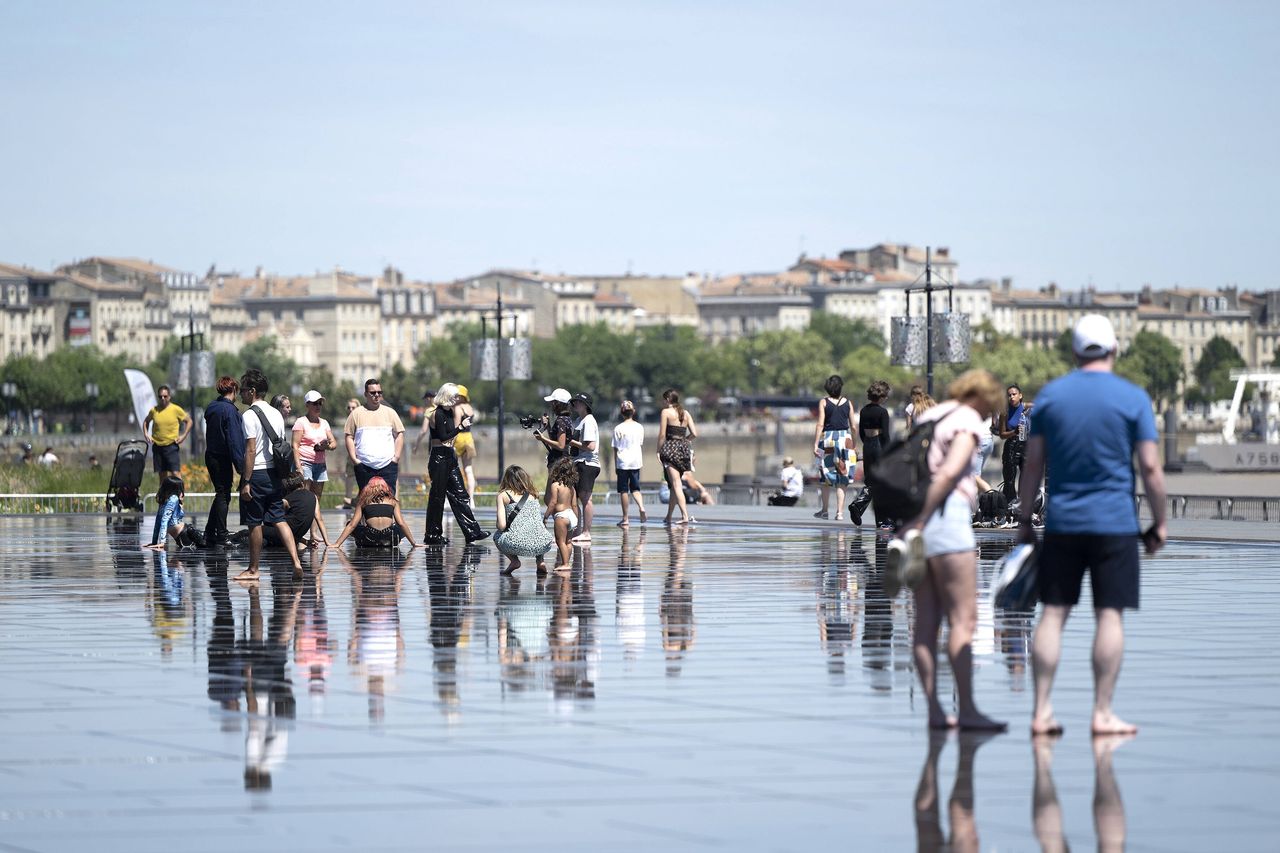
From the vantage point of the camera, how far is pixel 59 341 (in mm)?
179750

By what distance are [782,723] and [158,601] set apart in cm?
690

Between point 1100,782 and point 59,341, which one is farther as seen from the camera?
point 59,341

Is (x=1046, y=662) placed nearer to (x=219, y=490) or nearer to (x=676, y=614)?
(x=676, y=614)

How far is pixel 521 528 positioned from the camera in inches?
675

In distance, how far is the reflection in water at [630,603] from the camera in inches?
473

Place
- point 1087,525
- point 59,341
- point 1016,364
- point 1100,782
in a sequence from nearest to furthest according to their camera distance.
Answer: point 1100,782 → point 1087,525 → point 59,341 → point 1016,364

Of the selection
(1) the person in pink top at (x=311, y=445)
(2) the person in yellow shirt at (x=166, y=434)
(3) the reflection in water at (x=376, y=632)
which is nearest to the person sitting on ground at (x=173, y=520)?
(2) the person in yellow shirt at (x=166, y=434)

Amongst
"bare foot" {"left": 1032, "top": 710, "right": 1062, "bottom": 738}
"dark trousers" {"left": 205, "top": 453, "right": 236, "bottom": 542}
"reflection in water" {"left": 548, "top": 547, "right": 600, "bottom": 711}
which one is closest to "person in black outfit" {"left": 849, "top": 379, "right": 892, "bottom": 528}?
"reflection in water" {"left": 548, "top": 547, "right": 600, "bottom": 711}

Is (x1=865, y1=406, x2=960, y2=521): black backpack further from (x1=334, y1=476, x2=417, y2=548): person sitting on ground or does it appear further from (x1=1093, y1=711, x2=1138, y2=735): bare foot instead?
(x1=334, y1=476, x2=417, y2=548): person sitting on ground

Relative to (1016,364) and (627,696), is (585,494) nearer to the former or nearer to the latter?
(627,696)

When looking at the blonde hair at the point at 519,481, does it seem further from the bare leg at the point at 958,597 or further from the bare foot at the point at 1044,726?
the bare foot at the point at 1044,726

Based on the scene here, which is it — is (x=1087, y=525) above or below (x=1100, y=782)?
above

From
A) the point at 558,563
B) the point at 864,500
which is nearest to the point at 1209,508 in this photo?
the point at 864,500

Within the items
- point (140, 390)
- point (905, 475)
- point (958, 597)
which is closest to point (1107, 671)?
point (958, 597)
